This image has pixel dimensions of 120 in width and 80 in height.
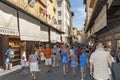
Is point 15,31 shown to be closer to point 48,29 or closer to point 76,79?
point 76,79

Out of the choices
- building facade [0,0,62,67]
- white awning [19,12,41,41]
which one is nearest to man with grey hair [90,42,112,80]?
building facade [0,0,62,67]

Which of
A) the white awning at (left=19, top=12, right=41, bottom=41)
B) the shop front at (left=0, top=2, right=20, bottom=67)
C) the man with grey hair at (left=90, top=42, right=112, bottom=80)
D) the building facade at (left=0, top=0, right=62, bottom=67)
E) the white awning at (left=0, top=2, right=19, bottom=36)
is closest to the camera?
the man with grey hair at (left=90, top=42, right=112, bottom=80)

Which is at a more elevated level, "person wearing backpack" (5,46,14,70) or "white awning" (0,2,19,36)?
"white awning" (0,2,19,36)

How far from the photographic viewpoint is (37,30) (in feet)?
101

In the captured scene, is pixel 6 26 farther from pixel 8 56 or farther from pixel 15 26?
pixel 8 56

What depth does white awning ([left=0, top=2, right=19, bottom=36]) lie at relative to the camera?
703 inches

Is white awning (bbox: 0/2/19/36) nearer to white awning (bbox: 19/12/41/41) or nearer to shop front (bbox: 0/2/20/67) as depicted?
shop front (bbox: 0/2/20/67)

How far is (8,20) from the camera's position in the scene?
19.3 m

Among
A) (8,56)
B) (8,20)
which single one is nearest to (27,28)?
(8,56)

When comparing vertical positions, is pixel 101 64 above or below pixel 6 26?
below

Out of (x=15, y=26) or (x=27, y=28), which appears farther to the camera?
(x=27, y=28)

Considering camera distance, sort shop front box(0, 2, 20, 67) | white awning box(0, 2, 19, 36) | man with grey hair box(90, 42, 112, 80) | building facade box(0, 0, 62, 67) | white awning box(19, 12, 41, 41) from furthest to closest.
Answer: white awning box(19, 12, 41, 41) → building facade box(0, 0, 62, 67) → shop front box(0, 2, 20, 67) → white awning box(0, 2, 19, 36) → man with grey hair box(90, 42, 112, 80)

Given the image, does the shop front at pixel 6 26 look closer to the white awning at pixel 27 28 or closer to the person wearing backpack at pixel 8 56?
the person wearing backpack at pixel 8 56

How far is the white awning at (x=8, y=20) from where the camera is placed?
17.9 meters
